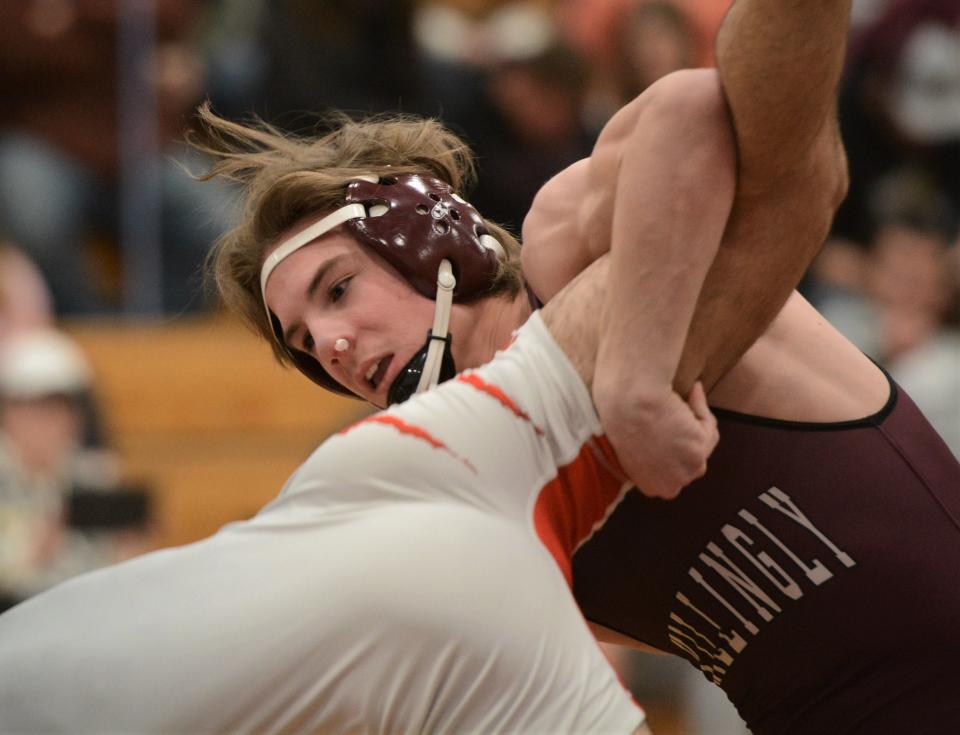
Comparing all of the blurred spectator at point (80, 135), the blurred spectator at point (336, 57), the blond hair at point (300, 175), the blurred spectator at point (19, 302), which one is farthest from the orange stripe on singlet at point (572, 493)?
the blurred spectator at point (80, 135)

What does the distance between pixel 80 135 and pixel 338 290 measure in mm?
4071

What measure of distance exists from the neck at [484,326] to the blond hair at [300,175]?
31 millimetres

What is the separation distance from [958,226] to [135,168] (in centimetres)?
337

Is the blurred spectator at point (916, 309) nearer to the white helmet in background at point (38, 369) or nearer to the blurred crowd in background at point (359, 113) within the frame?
the blurred crowd in background at point (359, 113)

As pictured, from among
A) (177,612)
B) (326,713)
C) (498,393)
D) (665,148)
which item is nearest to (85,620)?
(177,612)

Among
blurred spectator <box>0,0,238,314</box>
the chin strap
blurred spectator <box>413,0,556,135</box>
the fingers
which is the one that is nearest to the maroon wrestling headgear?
the chin strap

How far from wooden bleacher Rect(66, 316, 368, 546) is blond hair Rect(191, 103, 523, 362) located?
2655 millimetres

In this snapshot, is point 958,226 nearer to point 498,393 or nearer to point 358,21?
point 358,21

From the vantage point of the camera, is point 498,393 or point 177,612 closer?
point 177,612

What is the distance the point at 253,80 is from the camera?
6164 millimetres

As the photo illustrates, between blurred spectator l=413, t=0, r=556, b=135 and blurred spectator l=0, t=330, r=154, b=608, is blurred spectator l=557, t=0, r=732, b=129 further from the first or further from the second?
blurred spectator l=0, t=330, r=154, b=608

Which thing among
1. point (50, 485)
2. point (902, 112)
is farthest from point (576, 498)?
point (902, 112)

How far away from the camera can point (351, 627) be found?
1792mm

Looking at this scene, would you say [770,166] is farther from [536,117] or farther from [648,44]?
[536,117]
